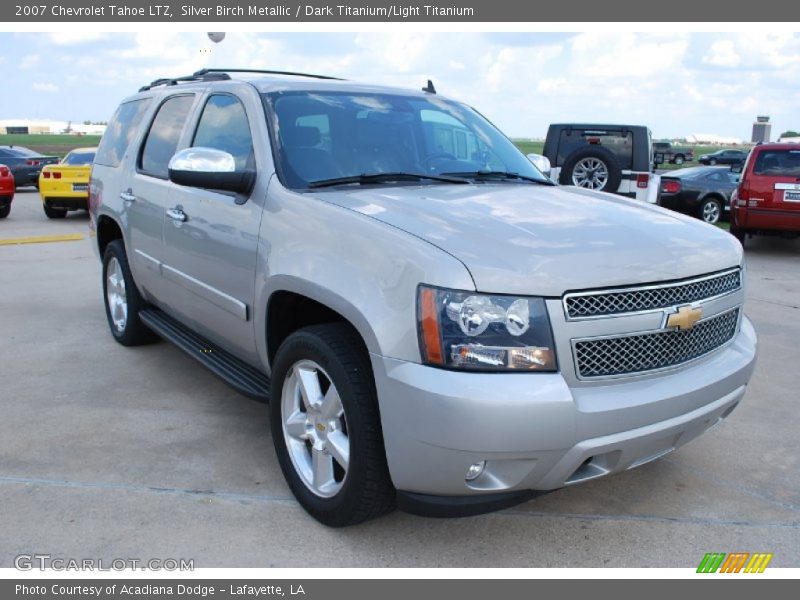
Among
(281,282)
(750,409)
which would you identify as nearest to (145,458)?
(281,282)

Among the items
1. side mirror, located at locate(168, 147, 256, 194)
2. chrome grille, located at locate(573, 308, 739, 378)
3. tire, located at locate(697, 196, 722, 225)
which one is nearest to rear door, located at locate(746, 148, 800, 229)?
tire, located at locate(697, 196, 722, 225)

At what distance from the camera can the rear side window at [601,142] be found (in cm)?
1162

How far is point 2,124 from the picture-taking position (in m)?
139

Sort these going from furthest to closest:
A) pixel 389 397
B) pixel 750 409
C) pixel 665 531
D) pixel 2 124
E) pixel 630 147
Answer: pixel 2 124 < pixel 630 147 < pixel 750 409 < pixel 665 531 < pixel 389 397

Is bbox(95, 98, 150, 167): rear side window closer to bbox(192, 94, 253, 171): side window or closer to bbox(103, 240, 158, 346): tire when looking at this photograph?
bbox(103, 240, 158, 346): tire

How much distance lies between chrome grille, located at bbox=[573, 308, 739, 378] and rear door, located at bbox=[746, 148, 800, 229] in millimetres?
9217

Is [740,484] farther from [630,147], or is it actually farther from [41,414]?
[630,147]

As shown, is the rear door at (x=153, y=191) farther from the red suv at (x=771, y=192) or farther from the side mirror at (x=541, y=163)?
the red suv at (x=771, y=192)

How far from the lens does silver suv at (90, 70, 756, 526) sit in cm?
251

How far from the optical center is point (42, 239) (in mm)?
12016

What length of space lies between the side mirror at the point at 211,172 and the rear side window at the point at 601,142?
885 cm

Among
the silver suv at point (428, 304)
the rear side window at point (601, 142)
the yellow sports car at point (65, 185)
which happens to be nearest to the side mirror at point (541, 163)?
the silver suv at point (428, 304)

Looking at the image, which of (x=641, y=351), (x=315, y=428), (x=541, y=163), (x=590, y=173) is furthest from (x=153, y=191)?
(x=590, y=173)

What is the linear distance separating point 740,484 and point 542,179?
1.90 metres
